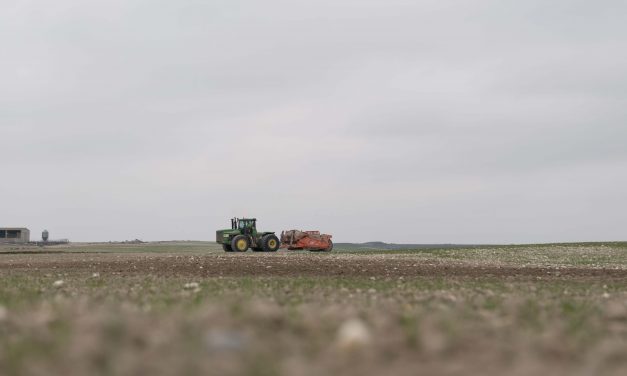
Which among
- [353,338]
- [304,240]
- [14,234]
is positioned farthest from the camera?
[14,234]

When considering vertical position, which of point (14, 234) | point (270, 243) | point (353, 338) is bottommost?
point (353, 338)

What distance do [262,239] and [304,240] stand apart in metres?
5.22

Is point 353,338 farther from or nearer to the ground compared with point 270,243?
nearer to the ground

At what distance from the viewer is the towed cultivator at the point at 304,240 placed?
209 ft

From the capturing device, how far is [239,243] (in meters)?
60.4

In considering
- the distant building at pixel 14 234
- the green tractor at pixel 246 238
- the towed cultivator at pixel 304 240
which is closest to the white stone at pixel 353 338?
the green tractor at pixel 246 238

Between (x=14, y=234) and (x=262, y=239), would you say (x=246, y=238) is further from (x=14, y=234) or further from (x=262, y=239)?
(x=14, y=234)

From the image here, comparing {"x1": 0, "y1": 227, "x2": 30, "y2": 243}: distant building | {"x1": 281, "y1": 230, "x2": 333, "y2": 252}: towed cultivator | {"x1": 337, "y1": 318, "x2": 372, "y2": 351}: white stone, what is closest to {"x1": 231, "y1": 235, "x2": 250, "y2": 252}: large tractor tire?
{"x1": 281, "y1": 230, "x2": 333, "y2": 252}: towed cultivator

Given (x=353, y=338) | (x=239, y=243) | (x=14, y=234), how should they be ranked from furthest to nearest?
(x=14, y=234) → (x=239, y=243) → (x=353, y=338)

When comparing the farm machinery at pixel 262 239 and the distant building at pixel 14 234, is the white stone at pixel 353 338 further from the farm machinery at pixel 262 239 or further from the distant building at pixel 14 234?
the distant building at pixel 14 234

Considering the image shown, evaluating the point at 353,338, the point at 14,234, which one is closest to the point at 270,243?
the point at 353,338

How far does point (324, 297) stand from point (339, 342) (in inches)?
301

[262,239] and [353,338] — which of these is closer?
[353,338]

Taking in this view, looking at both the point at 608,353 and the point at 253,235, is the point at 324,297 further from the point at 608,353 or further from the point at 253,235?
the point at 253,235
